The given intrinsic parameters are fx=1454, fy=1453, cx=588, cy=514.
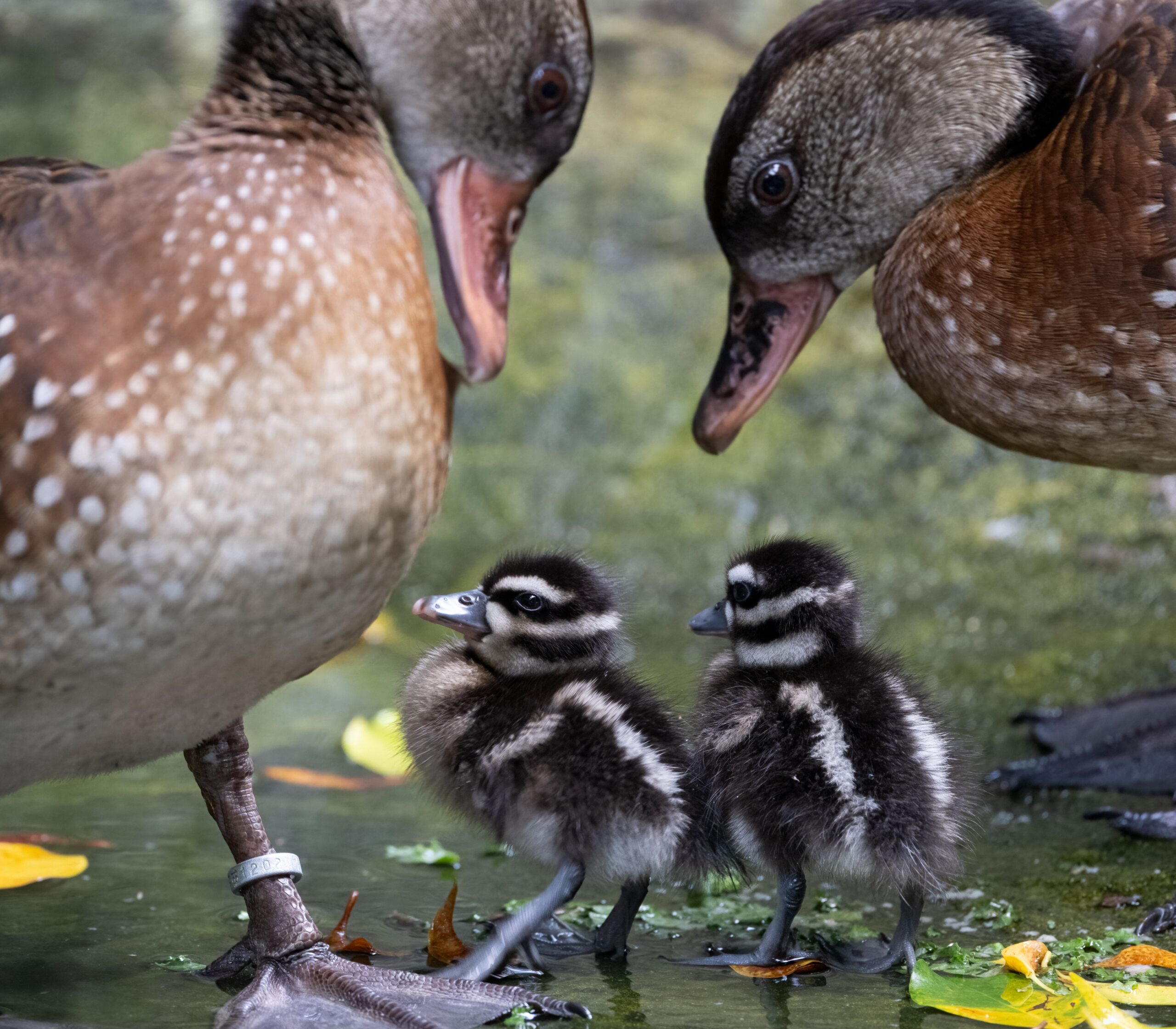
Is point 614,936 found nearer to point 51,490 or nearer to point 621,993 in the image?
point 621,993

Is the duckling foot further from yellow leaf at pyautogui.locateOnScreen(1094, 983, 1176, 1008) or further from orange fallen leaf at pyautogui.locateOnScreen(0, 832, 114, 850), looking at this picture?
orange fallen leaf at pyautogui.locateOnScreen(0, 832, 114, 850)

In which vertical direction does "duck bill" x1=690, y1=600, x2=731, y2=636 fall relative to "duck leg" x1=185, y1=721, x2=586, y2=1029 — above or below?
above

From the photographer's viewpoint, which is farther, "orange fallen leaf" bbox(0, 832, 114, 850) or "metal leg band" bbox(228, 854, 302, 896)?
"orange fallen leaf" bbox(0, 832, 114, 850)

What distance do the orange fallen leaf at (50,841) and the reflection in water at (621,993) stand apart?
43.9 inches

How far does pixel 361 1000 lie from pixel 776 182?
6.60 ft

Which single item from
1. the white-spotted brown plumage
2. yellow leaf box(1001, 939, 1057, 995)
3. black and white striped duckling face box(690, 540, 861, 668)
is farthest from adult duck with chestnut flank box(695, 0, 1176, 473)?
the white-spotted brown plumage

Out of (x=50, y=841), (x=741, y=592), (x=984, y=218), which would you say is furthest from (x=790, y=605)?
(x=50, y=841)

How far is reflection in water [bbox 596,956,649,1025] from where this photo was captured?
6.83ft

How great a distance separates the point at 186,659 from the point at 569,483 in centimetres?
327

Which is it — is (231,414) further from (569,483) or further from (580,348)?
(580,348)

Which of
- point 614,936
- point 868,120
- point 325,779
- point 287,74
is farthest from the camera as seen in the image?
point 325,779

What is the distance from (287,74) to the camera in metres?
2.19

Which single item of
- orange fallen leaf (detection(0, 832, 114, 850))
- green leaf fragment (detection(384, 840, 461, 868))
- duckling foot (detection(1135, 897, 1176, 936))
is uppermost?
duckling foot (detection(1135, 897, 1176, 936))

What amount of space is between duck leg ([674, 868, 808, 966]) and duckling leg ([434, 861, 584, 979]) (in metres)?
0.24
